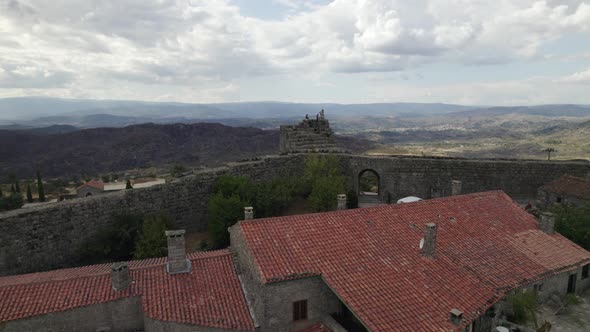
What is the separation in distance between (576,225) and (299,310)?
14640 mm

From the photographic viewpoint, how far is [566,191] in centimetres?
2244

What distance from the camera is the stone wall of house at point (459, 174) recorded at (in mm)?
24156

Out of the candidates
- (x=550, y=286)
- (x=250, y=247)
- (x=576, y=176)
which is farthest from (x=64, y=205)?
(x=576, y=176)

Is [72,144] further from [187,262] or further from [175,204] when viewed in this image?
[187,262]

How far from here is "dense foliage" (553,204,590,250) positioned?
18.2 m

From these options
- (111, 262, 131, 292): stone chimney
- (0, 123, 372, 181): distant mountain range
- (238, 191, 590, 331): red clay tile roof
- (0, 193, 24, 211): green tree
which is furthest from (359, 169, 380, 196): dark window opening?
(0, 123, 372, 181): distant mountain range

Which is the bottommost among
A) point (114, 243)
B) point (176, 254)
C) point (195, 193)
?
point (114, 243)

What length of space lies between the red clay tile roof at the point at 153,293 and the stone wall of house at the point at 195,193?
7.98ft

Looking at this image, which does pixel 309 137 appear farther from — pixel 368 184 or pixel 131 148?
pixel 131 148

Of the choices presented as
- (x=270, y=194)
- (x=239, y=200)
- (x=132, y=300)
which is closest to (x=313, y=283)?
(x=132, y=300)

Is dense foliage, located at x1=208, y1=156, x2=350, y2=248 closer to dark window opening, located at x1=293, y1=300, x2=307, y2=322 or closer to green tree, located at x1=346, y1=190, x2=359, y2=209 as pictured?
green tree, located at x1=346, y1=190, x2=359, y2=209

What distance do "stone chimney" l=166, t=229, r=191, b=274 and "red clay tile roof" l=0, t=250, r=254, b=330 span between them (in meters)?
0.24

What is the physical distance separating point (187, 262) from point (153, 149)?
107 metres

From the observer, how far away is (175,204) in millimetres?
21438
